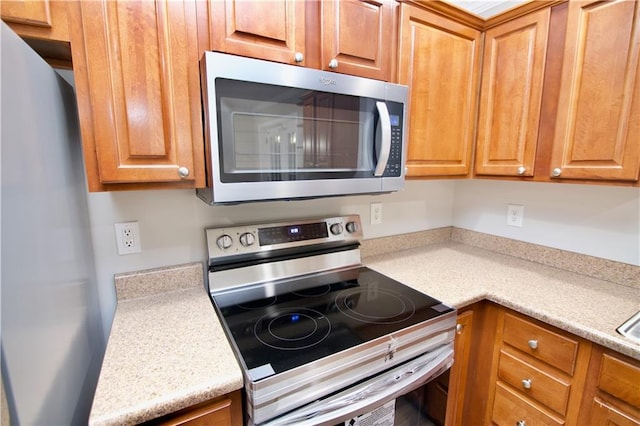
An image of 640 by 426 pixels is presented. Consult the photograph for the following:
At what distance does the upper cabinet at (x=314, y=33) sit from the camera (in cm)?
89

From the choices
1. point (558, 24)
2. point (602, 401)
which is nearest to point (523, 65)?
point (558, 24)

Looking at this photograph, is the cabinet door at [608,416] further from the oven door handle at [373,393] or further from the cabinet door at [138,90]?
the cabinet door at [138,90]

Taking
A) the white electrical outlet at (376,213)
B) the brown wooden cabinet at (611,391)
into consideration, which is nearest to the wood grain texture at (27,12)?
the white electrical outlet at (376,213)

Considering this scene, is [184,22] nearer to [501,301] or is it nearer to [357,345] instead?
[357,345]

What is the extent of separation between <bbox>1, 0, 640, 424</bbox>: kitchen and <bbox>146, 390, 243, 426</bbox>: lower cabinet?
2.03 ft

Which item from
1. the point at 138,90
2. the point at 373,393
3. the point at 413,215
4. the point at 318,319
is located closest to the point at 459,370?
the point at 373,393

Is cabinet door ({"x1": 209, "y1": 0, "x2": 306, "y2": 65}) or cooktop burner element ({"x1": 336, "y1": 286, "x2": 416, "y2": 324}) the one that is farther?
cooktop burner element ({"x1": 336, "y1": 286, "x2": 416, "y2": 324})

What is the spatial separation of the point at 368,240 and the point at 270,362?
99 centimetres

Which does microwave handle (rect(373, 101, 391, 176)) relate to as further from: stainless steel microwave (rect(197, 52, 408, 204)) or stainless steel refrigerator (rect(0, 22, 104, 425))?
stainless steel refrigerator (rect(0, 22, 104, 425))

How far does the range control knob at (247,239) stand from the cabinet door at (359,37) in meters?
0.70

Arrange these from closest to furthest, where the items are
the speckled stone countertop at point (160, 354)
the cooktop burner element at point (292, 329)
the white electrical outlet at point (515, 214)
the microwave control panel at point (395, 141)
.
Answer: the speckled stone countertop at point (160, 354) < the cooktop burner element at point (292, 329) < the microwave control panel at point (395, 141) < the white electrical outlet at point (515, 214)

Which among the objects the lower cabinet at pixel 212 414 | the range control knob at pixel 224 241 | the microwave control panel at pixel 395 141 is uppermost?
the microwave control panel at pixel 395 141

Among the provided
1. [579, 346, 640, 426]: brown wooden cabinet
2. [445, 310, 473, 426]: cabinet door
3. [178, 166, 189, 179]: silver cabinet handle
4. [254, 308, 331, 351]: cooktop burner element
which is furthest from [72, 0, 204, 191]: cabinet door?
[579, 346, 640, 426]: brown wooden cabinet

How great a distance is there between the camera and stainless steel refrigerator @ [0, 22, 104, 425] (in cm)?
50
